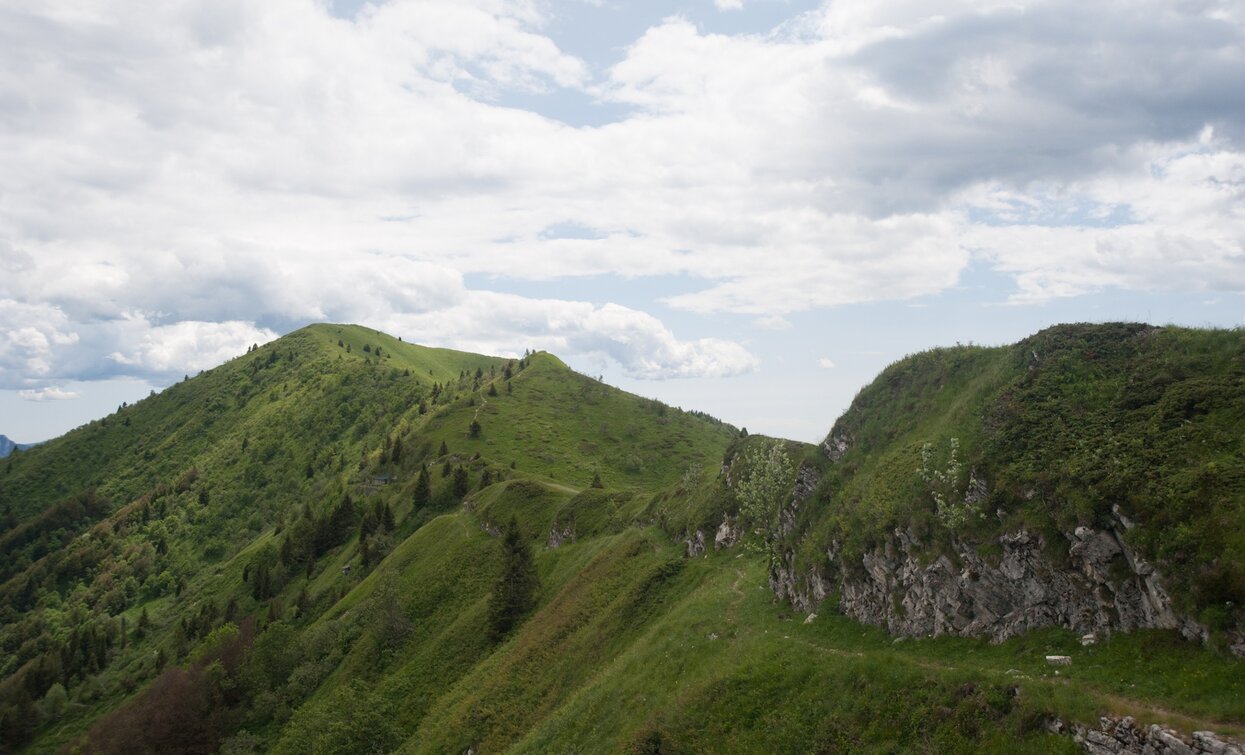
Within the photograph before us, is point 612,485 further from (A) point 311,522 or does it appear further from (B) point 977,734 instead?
(B) point 977,734

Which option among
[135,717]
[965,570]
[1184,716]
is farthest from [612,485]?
[1184,716]

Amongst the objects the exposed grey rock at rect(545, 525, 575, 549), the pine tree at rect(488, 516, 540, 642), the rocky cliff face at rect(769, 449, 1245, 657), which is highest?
the rocky cliff face at rect(769, 449, 1245, 657)

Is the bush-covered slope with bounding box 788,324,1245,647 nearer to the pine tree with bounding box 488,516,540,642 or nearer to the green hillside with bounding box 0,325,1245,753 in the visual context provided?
the green hillside with bounding box 0,325,1245,753

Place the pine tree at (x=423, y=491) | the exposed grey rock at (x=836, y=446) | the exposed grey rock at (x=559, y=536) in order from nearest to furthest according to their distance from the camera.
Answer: the exposed grey rock at (x=836, y=446) < the exposed grey rock at (x=559, y=536) < the pine tree at (x=423, y=491)

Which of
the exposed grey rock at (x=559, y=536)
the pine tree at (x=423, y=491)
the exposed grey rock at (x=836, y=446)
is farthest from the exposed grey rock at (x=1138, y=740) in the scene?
the pine tree at (x=423, y=491)

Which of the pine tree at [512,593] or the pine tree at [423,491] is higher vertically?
the pine tree at [423,491]

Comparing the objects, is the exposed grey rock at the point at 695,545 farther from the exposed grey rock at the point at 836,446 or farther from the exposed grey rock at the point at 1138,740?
the exposed grey rock at the point at 1138,740

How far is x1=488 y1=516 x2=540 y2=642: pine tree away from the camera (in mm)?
71812

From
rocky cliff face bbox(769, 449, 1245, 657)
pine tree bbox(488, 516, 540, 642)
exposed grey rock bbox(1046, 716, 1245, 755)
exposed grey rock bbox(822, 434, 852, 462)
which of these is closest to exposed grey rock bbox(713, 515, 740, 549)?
exposed grey rock bbox(822, 434, 852, 462)

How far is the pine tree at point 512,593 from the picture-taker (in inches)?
2827

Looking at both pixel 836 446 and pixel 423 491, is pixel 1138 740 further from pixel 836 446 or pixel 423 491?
pixel 423 491

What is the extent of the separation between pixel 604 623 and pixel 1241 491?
4481 cm

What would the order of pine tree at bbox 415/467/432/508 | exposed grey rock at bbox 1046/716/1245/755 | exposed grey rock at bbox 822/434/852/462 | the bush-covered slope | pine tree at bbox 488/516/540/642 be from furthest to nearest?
pine tree at bbox 415/467/432/508
pine tree at bbox 488/516/540/642
exposed grey rock at bbox 822/434/852/462
the bush-covered slope
exposed grey rock at bbox 1046/716/1245/755

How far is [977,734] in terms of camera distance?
25000 millimetres
